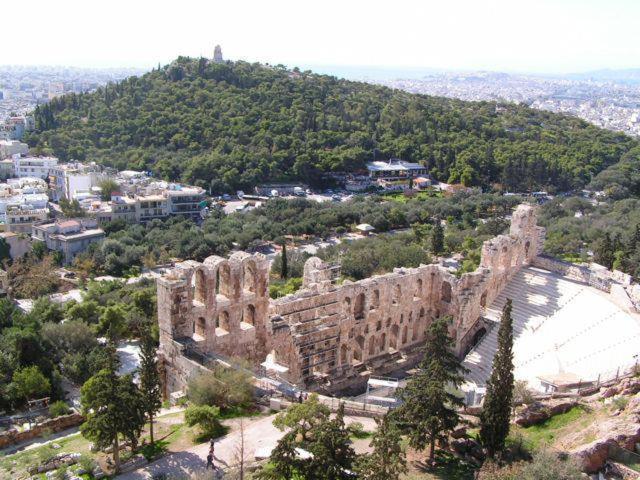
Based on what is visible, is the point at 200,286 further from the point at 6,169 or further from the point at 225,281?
the point at 6,169

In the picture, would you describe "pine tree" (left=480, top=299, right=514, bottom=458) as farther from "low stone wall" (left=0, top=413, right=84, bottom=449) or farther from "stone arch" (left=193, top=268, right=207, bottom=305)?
"low stone wall" (left=0, top=413, right=84, bottom=449)

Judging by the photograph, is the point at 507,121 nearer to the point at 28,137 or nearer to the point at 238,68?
the point at 238,68

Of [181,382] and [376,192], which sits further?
[376,192]

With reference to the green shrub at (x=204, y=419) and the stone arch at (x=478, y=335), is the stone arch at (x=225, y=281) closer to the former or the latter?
the green shrub at (x=204, y=419)

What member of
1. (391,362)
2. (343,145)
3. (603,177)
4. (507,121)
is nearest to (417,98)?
(507,121)

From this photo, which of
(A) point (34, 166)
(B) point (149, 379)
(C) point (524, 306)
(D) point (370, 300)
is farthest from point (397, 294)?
(A) point (34, 166)

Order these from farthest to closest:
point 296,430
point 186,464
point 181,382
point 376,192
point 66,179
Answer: point 376,192, point 66,179, point 181,382, point 186,464, point 296,430

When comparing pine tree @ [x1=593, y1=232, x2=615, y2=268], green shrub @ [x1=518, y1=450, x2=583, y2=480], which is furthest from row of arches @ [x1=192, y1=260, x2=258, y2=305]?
pine tree @ [x1=593, y1=232, x2=615, y2=268]
